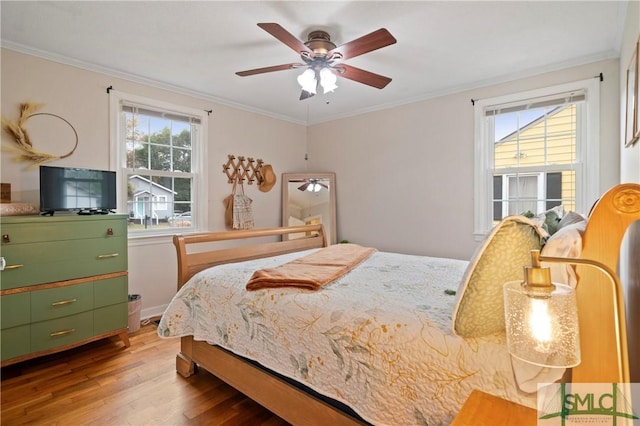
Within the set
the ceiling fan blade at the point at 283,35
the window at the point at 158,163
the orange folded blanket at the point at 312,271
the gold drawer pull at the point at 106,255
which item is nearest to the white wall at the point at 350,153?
the window at the point at 158,163

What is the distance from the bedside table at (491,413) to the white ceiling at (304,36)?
2087mm

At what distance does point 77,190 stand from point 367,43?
2448mm

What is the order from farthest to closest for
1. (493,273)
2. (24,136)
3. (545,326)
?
1. (24,136)
2. (493,273)
3. (545,326)

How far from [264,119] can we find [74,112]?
2.08 meters

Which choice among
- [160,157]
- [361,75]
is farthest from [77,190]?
[361,75]

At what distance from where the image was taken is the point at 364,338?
126 cm

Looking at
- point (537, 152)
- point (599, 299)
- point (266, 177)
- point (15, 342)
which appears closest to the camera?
point (599, 299)

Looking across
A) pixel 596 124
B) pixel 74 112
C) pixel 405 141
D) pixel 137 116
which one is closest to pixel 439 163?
pixel 405 141

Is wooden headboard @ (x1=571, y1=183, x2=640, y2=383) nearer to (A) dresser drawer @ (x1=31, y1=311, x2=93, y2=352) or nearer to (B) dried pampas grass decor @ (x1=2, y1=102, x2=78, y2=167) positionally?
(A) dresser drawer @ (x1=31, y1=311, x2=93, y2=352)

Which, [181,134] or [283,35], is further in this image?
[181,134]

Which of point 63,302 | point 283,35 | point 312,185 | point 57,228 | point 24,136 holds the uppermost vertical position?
point 283,35

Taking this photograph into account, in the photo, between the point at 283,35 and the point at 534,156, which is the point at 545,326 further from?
the point at 534,156

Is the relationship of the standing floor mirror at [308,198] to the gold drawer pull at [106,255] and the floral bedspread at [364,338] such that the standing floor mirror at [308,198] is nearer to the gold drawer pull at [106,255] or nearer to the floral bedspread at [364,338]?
the gold drawer pull at [106,255]

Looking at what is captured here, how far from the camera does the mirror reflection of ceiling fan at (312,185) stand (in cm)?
442
